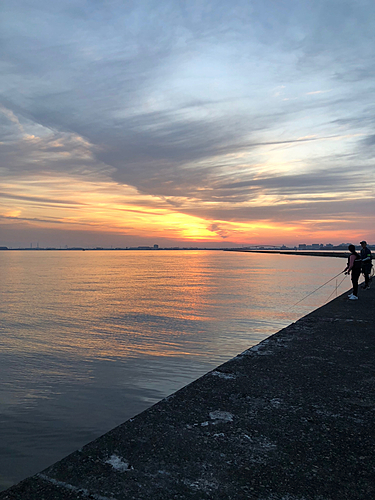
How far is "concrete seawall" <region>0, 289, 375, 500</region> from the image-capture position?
115 inches

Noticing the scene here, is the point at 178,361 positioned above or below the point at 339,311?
below

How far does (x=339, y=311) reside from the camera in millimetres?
11695

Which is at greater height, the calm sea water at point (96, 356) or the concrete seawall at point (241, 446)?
the concrete seawall at point (241, 446)

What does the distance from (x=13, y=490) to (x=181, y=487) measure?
1421 millimetres

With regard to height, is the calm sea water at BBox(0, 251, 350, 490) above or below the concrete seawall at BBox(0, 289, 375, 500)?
below

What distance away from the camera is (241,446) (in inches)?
139

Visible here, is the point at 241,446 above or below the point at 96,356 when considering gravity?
above

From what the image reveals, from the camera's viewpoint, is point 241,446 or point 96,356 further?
point 96,356

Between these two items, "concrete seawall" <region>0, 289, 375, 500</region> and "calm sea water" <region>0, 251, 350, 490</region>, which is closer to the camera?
"concrete seawall" <region>0, 289, 375, 500</region>

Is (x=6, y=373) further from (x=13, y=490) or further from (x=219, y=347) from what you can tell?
(x=13, y=490)

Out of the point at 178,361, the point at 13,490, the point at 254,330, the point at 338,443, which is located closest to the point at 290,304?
the point at 254,330

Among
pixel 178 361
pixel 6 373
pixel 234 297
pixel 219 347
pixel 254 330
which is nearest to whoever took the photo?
pixel 6 373

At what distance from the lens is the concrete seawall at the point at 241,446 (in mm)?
Result: 2910

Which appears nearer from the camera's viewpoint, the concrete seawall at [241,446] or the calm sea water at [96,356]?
the concrete seawall at [241,446]
